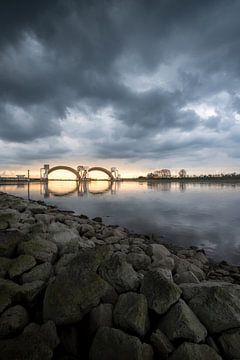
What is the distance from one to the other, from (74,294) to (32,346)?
0.68 meters

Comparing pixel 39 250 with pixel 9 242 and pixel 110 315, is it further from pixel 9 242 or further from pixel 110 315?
pixel 110 315

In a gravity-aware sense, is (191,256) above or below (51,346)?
below

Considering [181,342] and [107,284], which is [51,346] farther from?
[181,342]

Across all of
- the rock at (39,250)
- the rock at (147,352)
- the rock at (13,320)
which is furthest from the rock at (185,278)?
the rock at (13,320)

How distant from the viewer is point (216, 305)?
2754 mm

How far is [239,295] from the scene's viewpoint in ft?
9.41

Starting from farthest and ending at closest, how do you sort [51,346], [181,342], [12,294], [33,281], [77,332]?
1. [33,281]
2. [12,294]
3. [77,332]
4. [181,342]
5. [51,346]

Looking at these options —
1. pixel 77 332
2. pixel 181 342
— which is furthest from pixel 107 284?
pixel 181 342

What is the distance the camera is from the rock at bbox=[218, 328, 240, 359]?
2.46m

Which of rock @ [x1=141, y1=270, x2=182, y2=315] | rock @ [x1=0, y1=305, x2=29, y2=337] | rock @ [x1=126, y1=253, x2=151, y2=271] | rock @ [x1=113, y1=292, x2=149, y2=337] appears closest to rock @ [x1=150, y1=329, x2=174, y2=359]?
rock @ [x1=113, y1=292, x2=149, y2=337]

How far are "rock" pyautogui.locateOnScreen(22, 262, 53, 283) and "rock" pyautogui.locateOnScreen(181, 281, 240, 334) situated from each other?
80.8 inches

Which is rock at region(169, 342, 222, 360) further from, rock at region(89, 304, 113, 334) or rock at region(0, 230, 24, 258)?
rock at region(0, 230, 24, 258)

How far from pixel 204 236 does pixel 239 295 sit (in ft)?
24.3

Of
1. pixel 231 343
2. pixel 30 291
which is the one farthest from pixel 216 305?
pixel 30 291
